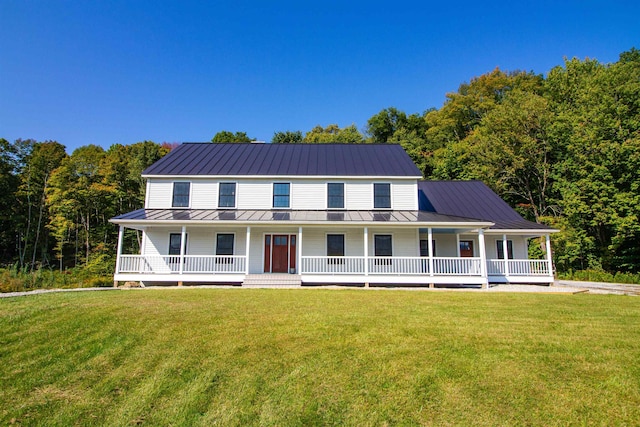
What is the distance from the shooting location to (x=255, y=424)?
3.98 metres

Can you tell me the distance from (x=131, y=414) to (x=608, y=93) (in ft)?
106

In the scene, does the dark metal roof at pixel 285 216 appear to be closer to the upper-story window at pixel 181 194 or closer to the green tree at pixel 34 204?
the upper-story window at pixel 181 194

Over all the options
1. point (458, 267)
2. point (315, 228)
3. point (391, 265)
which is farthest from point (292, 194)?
point (458, 267)

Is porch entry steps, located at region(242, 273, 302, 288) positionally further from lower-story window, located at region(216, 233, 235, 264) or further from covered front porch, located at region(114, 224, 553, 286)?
lower-story window, located at region(216, 233, 235, 264)

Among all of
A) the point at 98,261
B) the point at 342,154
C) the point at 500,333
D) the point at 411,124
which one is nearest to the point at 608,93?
the point at 342,154

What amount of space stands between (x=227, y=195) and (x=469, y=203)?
14245 millimetres

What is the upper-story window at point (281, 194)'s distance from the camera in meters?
19.2

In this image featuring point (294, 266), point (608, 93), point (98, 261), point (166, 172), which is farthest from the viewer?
point (98, 261)

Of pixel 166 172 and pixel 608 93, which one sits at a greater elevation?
pixel 608 93

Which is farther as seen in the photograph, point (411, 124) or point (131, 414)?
point (411, 124)

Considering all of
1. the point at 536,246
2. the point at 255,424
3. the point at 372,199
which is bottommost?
the point at 255,424

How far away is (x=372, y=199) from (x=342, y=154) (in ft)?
14.4

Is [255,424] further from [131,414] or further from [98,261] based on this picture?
[98,261]

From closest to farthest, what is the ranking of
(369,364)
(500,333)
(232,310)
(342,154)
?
(369,364)
(500,333)
(232,310)
(342,154)
